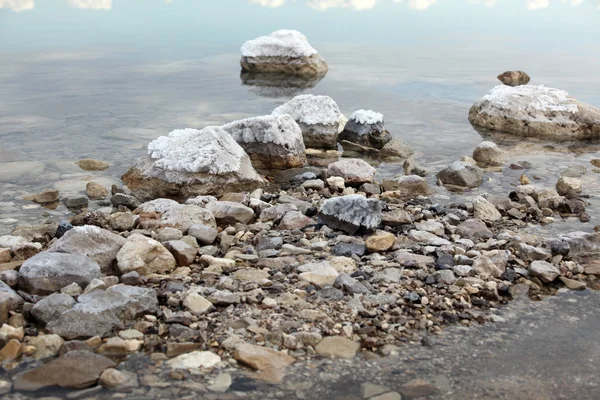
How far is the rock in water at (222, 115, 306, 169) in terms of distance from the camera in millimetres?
9844

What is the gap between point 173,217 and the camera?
21.6 feet

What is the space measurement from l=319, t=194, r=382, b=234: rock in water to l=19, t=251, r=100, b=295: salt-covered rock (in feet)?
7.89

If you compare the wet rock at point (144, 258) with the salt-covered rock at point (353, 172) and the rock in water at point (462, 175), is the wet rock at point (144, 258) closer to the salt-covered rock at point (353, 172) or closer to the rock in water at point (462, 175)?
the salt-covered rock at point (353, 172)

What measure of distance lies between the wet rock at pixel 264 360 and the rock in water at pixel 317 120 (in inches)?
290

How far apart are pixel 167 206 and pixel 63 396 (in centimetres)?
335

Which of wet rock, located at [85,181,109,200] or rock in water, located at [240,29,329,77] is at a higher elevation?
rock in water, located at [240,29,329,77]

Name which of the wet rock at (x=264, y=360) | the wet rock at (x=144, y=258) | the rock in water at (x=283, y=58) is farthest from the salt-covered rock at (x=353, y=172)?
the rock in water at (x=283, y=58)

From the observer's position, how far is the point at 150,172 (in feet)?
28.0

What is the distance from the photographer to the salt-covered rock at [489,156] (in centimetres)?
1024

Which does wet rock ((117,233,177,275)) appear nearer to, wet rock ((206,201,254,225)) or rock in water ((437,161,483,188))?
wet rock ((206,201,254,225))

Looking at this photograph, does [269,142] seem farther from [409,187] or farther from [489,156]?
[489,156]

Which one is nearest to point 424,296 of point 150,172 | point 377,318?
point 377,318

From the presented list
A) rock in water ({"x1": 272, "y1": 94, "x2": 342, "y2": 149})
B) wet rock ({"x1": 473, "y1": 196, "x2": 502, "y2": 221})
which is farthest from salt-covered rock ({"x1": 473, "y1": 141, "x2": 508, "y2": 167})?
wet rock ({"x1": 473, "y1": 196, "x2": 502, "y2": 221})

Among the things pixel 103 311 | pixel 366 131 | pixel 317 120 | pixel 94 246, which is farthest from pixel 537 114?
pixel 103 311
